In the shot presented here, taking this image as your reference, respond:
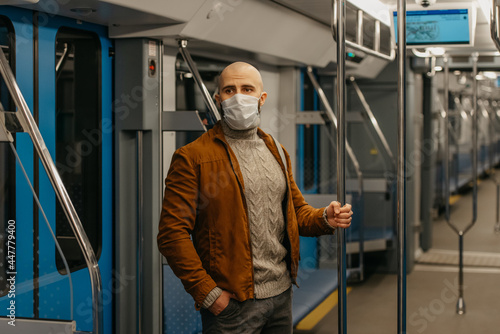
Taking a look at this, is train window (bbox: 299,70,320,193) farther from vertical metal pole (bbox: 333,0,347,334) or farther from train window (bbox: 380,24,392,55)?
vertical metal pole (bbox: 333,0,347,334)

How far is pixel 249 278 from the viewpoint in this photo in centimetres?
244

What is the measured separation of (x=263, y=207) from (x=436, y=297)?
4.82 m

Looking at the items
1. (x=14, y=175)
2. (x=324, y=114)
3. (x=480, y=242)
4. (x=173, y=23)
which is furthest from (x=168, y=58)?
(x=480, y=242)

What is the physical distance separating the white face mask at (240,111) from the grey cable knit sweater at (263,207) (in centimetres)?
8

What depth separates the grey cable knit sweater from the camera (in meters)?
2.49

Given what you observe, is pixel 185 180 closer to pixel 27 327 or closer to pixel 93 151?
pixel 27 327

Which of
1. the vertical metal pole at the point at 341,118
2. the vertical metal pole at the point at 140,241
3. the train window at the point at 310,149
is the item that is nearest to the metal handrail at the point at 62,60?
the vertical metal pole at the point at 140,241

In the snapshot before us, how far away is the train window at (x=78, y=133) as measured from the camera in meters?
3.57

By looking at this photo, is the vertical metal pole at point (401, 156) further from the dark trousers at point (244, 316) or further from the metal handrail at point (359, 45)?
the dark trousers at point (244, 316)

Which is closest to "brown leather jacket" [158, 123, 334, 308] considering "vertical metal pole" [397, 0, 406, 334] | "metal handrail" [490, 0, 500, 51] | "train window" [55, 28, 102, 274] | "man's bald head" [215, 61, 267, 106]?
"man's bald head" [215, 61, 267, 106]

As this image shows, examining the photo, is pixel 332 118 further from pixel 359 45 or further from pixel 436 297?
pixel 359 45

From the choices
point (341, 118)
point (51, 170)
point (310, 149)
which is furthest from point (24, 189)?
point (310, 149)

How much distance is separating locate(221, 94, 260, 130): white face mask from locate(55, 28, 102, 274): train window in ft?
4.50

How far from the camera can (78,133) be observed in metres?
3.70
